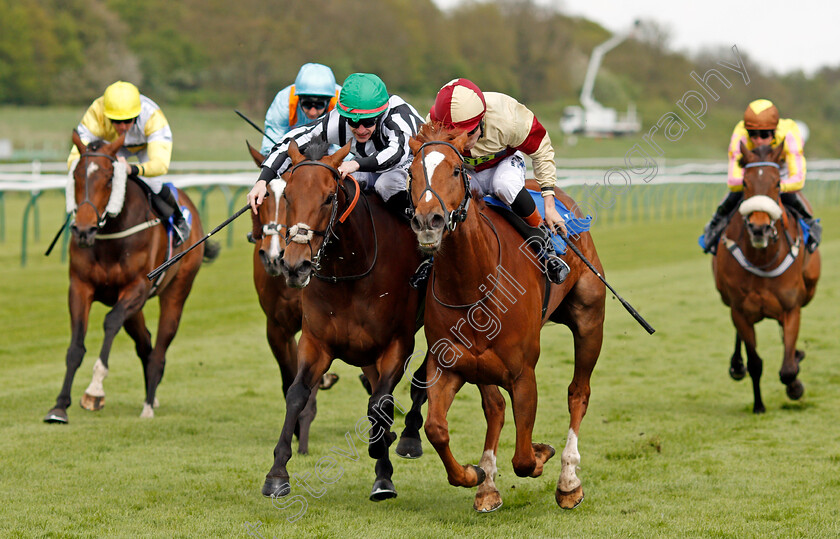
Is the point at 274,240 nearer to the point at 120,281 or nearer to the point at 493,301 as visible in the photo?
the point at 493,301

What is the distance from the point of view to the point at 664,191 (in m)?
25.4

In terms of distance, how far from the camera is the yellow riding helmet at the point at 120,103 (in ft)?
21.3

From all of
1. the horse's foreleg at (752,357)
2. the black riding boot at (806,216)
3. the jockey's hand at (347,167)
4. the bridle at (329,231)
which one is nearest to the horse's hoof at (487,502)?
the bridle at (329,231)

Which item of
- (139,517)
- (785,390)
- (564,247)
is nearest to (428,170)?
(564,247)

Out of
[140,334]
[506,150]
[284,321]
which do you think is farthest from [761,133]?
[140,334]

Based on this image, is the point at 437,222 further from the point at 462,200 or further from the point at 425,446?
the point at 425,446

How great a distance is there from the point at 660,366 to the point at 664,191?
17714 mm

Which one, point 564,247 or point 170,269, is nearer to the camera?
point 564,247

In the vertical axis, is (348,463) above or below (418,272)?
below

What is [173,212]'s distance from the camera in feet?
23.0

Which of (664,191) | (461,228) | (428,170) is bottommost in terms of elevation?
(664,191)

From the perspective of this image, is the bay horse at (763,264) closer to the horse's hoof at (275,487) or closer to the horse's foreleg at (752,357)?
the horse's foreleg at (752,357)

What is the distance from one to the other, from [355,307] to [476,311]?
0.61 metres

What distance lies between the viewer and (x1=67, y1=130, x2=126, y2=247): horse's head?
6.08m
